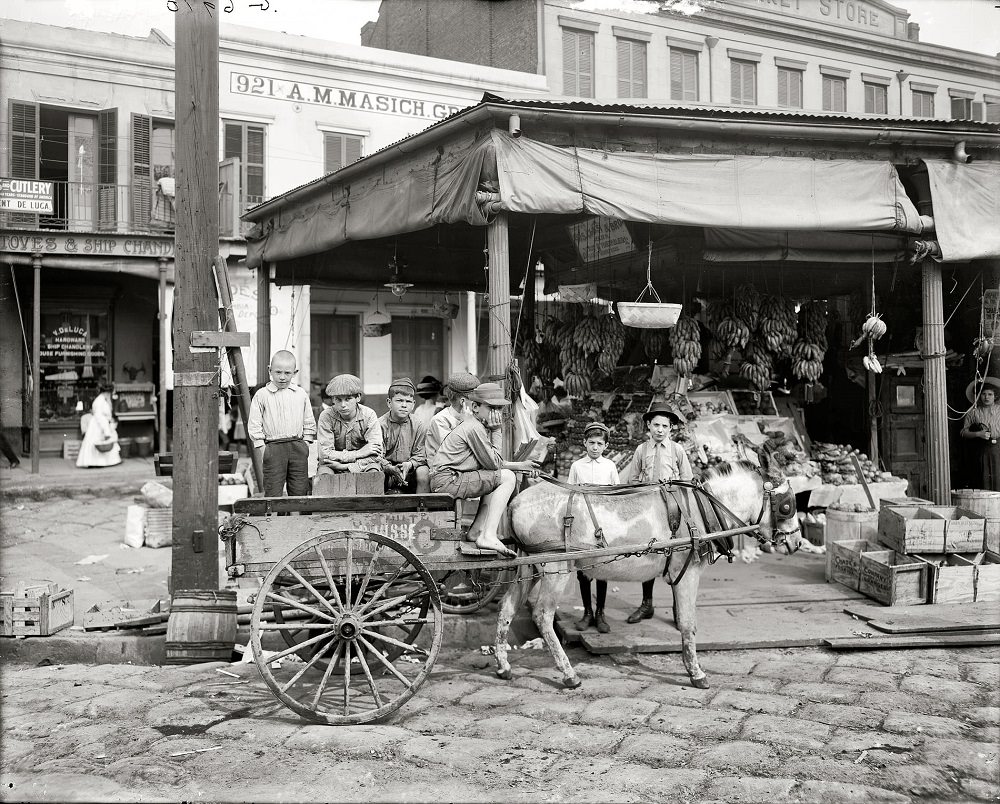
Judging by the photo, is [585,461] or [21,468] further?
[21,468]

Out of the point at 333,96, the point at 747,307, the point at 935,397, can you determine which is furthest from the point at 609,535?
the point at 333,96

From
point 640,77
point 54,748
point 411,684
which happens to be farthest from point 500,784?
point 640,77

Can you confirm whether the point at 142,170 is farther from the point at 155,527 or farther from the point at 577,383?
the point at 577,383

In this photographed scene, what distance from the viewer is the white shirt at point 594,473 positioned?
700 cm

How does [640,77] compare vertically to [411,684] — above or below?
above

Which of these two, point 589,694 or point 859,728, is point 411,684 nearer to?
point 589,694

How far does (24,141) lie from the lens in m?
16.2

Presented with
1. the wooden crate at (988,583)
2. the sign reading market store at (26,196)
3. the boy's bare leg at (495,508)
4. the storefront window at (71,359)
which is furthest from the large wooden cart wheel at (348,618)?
the storefront window at (71,359)

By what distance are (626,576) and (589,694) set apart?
908 mm

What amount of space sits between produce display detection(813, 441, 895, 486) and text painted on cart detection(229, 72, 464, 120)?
36.9 ft

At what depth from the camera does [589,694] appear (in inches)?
210

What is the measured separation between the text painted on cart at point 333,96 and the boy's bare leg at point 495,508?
13797 millimetres

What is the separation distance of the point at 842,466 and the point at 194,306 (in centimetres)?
837

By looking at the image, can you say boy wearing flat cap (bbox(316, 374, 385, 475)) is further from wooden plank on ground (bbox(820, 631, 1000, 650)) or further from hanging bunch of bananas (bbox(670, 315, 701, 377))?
→ wooden plank on ground (bbox(820, 631, 1000, 650))
